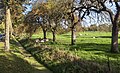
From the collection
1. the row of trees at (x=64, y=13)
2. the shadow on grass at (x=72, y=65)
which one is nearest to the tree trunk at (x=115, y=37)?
the row of trees at (x=64, y=13)

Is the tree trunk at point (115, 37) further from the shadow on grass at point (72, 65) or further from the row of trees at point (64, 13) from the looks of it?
the shadow on grass at point (72, 65)

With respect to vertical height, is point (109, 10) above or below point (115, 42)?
above

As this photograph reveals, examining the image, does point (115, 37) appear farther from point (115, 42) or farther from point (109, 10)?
point (109, 10)

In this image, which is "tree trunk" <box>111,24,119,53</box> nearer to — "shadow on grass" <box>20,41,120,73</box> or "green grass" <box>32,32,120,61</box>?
"green grass" <box>32,32,120,61</box>

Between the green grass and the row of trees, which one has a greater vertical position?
the row of trees

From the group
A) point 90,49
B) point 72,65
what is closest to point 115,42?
point 90,49

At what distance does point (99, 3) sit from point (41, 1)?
78.6 feet

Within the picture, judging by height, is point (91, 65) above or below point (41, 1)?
below

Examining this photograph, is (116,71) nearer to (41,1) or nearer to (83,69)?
(83,69)

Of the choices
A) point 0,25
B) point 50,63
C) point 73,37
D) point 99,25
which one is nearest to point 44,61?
point 50,63

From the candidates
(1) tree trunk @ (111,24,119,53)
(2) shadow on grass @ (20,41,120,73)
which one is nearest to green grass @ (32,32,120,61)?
(1) tree trunk @ (111,24,119,53)

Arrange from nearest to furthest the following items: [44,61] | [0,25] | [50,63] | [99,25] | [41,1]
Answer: [50,63] < [44,61] < [99,25] < [41,1] < [0,25]

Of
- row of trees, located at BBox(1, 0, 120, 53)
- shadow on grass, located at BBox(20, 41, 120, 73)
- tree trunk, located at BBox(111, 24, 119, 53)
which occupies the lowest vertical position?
shadow on grass, located at BBox(20, 41, 120, 73)

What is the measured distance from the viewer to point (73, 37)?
4578 cm
